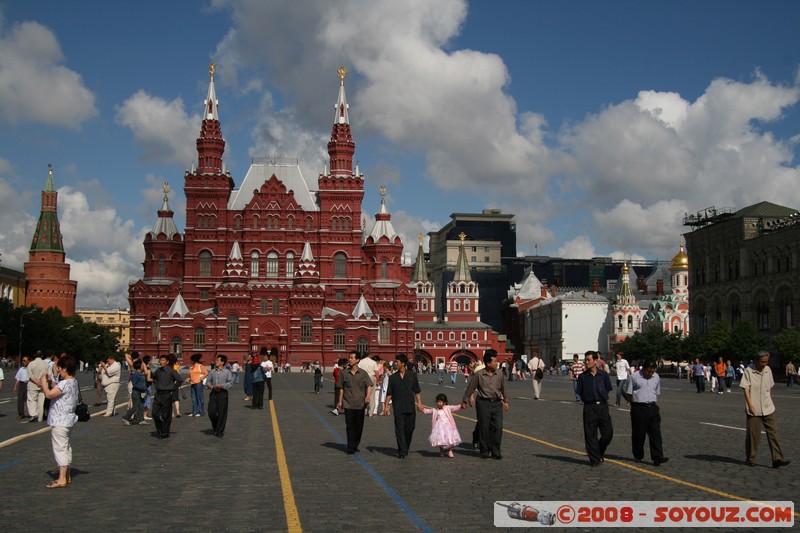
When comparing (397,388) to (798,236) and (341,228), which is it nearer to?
(798,236)

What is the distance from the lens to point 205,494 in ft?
38.3

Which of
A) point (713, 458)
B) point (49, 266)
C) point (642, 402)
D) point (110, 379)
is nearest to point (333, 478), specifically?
point (642, 402)

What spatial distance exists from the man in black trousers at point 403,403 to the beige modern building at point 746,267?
6367 cm

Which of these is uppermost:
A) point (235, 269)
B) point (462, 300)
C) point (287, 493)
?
point (235, 269)

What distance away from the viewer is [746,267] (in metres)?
80.9

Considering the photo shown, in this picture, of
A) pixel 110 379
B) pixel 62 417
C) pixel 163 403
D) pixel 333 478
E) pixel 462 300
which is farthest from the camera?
pixel 462 300

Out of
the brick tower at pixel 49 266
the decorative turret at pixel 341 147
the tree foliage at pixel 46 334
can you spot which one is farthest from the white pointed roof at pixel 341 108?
the brick tower at pixel 49 266

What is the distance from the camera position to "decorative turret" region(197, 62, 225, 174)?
100250 mm

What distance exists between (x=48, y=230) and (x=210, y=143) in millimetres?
74735

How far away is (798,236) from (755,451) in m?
63.7

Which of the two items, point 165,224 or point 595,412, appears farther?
point 165,224

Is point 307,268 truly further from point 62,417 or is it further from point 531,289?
point 62,417

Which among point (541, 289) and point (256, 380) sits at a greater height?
point (541, 289)

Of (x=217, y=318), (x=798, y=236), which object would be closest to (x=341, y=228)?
(x=217, y=318)
